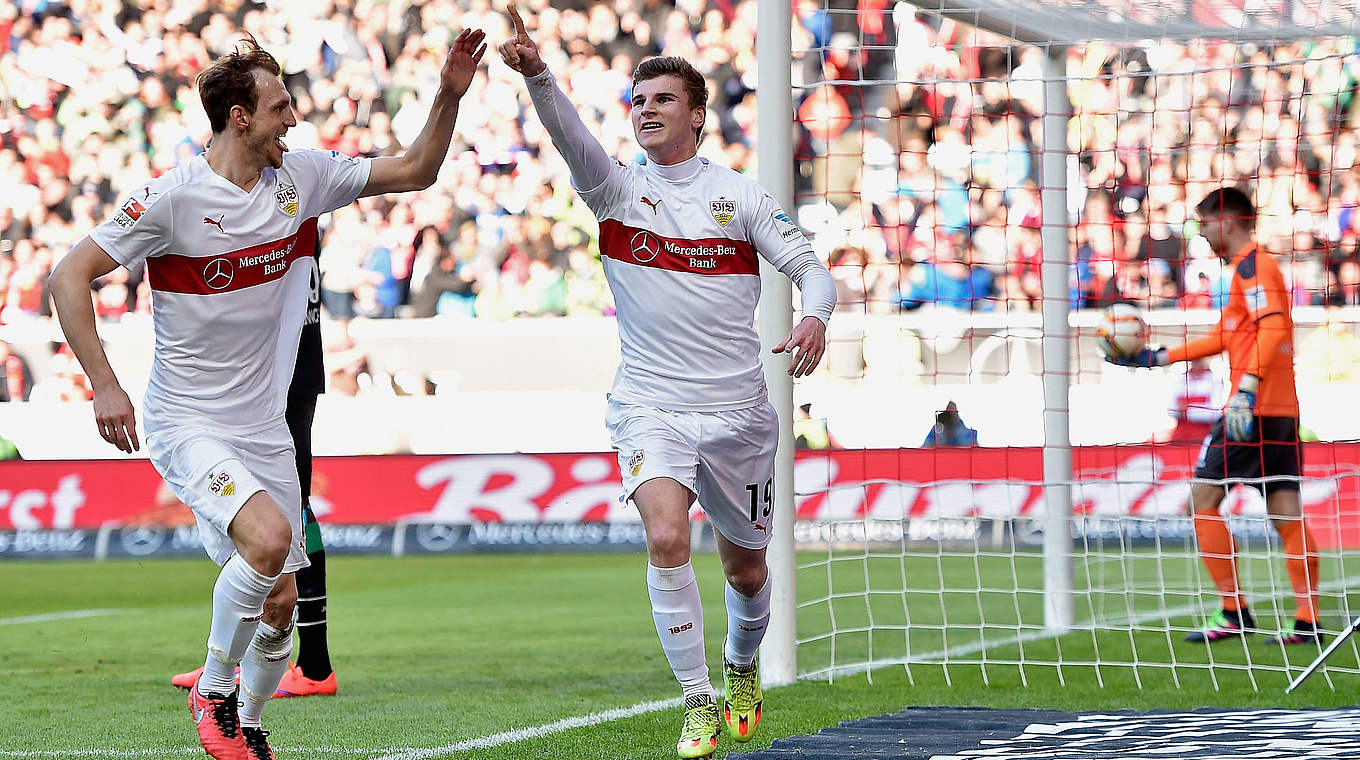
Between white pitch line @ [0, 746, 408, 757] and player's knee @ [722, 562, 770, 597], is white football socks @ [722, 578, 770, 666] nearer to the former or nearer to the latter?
player's knee @ [722, 562, 770, 597]

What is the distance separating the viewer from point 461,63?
4402mm

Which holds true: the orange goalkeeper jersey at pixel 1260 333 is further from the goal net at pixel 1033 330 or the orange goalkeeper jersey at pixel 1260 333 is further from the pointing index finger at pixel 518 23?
the pointing index finger at pixel 518 23

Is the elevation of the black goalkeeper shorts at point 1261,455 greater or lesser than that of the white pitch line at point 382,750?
greater

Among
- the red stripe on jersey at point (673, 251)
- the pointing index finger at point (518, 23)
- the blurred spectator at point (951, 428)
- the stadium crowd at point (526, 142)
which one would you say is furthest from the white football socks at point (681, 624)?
the stadium crowd at point (526, 142)

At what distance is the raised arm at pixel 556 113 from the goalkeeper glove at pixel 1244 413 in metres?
4.05

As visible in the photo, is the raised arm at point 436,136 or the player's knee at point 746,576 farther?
the player's knee at point 746,576

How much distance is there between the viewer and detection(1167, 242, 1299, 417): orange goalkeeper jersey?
290 inches

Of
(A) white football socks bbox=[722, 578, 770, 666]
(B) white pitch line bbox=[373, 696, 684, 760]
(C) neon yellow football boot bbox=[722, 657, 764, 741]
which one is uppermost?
(A) white football socks bbox=[722, 578, 770, 666]

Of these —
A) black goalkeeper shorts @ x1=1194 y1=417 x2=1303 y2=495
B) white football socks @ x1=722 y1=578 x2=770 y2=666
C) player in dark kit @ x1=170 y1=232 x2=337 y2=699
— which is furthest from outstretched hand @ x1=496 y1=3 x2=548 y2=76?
black goalkeeper shorts @ x1=1194 y1=417 x2=1303 y2=495

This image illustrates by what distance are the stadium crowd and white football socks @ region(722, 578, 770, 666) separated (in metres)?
10.1

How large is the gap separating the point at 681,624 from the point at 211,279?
158 cm

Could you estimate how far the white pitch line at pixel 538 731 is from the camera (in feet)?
15.0

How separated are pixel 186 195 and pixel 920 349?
10.8 m

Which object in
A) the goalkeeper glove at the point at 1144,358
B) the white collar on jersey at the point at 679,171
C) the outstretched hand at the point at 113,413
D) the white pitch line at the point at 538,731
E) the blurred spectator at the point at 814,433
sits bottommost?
the white pitch line at the point at 538,731
